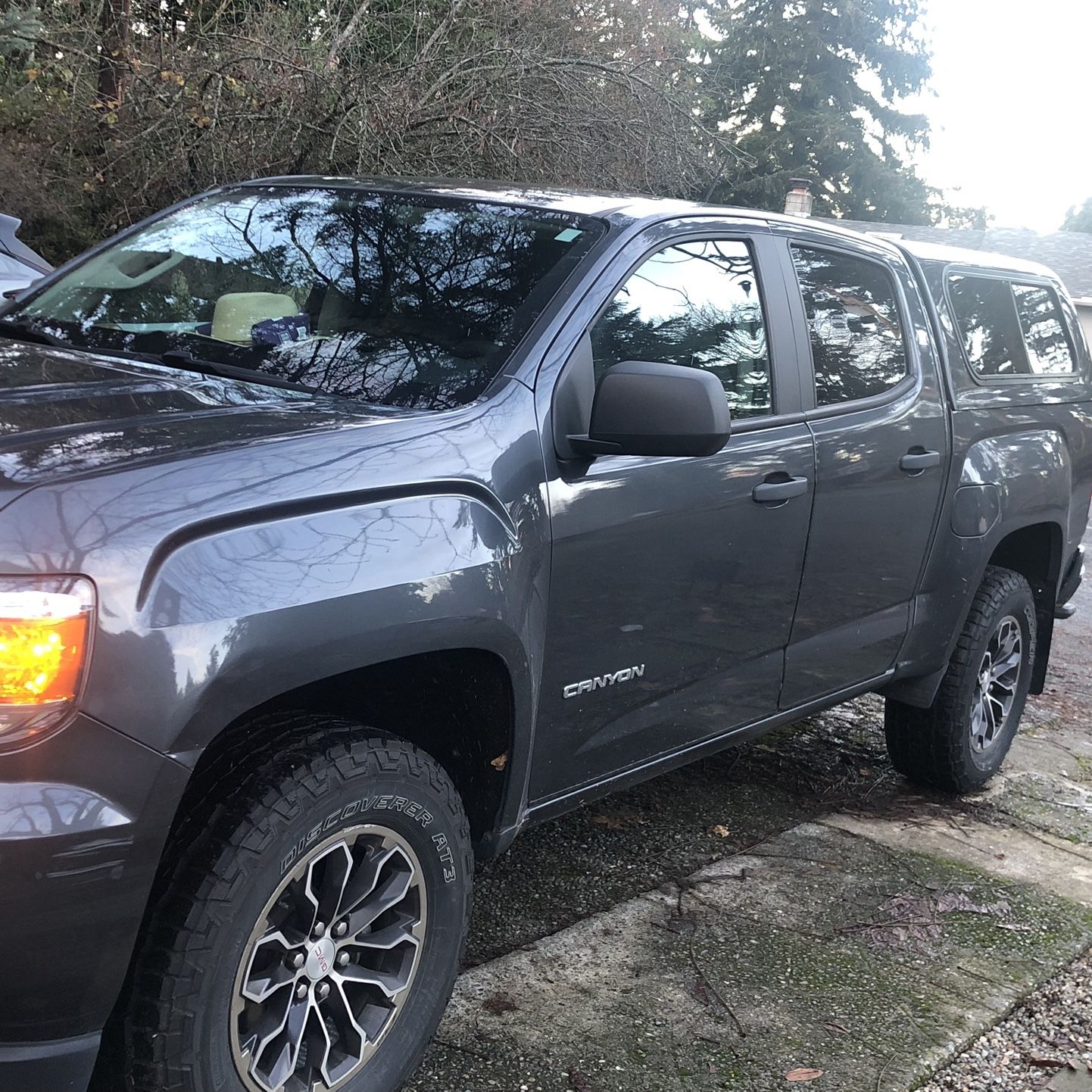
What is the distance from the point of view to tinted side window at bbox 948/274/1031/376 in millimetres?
4633

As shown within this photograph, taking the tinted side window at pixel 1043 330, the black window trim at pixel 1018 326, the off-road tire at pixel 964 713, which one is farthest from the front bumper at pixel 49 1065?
the tinted side window at pixel 1043 330

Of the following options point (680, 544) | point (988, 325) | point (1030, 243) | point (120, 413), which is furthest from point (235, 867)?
point (1030, 243)

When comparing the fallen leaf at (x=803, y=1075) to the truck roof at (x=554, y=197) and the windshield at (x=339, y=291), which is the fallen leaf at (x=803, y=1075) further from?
the truck roof at (x=554, y=197)

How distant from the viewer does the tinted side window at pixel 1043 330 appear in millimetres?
5047

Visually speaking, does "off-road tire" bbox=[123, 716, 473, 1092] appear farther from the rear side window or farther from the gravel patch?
the rear side window

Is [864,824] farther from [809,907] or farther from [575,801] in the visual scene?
[575,801]

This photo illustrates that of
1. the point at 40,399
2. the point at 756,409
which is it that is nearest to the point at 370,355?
the point at 40,399

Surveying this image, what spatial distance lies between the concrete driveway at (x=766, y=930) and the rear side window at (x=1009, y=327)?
65.0 inches

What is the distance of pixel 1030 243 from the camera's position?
125 ft

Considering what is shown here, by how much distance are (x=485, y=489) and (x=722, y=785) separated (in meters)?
2.62

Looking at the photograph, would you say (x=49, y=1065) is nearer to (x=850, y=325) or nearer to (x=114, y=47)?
(x=850, y=325)

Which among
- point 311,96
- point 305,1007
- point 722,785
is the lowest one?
point 722,785

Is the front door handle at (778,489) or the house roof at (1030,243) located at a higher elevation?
the front door handle at (778,489)

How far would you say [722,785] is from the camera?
194 inches
